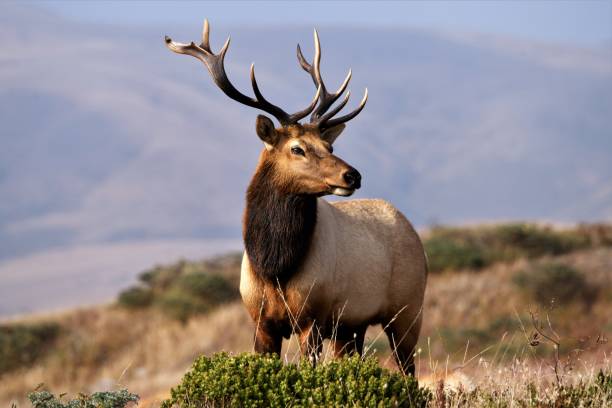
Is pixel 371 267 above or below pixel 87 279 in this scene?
above

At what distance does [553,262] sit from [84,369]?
499 inches

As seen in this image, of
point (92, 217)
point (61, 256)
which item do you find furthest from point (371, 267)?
point (92, 217)

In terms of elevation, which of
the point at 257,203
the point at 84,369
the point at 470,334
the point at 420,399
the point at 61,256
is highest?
the point at 257,203

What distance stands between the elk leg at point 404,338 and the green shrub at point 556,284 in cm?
1675

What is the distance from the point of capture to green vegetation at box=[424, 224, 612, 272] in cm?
2873

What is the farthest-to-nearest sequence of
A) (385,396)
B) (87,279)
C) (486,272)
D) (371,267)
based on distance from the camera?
(87,279)
(486,272)
(371,267)
(385,396)

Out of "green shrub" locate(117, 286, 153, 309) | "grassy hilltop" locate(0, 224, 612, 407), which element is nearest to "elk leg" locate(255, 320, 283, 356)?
"grassy hilltop" locate(0, 224, 612, 407)

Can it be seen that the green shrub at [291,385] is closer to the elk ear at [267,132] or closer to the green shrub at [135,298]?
the elk ear at [267,132]

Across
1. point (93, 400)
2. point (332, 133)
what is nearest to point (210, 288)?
point (332, 133)

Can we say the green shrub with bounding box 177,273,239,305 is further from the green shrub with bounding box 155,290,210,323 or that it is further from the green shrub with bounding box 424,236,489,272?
the green shrub with bounding box 424,236,489,272

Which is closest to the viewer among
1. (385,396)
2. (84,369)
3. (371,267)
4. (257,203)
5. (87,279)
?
(385,396)

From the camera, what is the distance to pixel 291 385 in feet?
21.8

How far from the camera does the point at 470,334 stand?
2372cm

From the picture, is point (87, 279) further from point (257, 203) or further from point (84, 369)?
point (257, 203)
